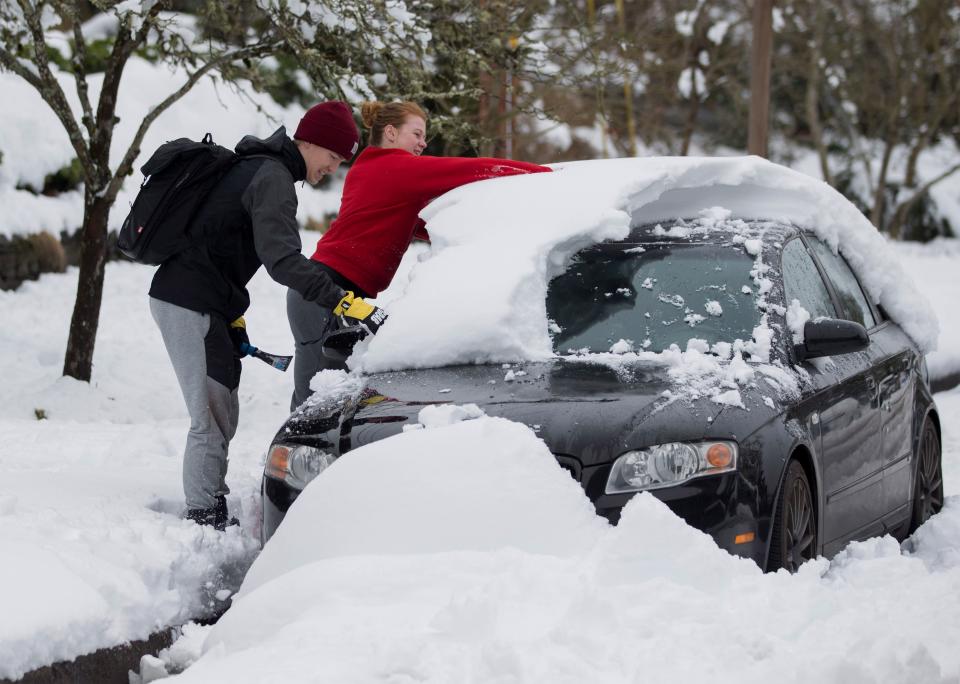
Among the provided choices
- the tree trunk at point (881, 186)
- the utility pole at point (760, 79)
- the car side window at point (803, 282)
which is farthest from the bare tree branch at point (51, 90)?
the tree trunk at point (881, 186)

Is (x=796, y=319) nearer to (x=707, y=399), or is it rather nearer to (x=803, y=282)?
(x=803, y=282)

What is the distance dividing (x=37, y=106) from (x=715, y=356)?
1249cm

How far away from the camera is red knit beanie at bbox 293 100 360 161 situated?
5645mm

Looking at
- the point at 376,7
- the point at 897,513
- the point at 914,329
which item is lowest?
the point at 897,513

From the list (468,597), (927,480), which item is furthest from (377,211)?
(468,597)

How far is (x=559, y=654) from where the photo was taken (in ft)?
10.5

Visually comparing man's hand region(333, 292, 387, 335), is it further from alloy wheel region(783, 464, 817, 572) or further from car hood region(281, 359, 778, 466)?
alloy wheel region(783, 464, 817, 572)

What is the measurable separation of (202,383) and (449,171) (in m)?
1.37

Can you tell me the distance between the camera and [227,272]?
5.65 metres

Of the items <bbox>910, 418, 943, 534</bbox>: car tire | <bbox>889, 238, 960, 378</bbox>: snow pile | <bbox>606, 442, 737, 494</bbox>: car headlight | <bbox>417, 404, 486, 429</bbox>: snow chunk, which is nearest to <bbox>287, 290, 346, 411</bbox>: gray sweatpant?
<bbox>417, 404, 486, 429</bbox>: snow chunk

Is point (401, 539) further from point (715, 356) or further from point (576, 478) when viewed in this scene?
point (715, 356)

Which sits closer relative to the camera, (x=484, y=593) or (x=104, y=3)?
(x=484, y=593)

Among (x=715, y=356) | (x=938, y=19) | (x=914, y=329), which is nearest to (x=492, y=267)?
(x=715, y=356)

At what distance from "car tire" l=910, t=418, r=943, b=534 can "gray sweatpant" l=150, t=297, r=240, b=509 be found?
Answer: 3.03m
